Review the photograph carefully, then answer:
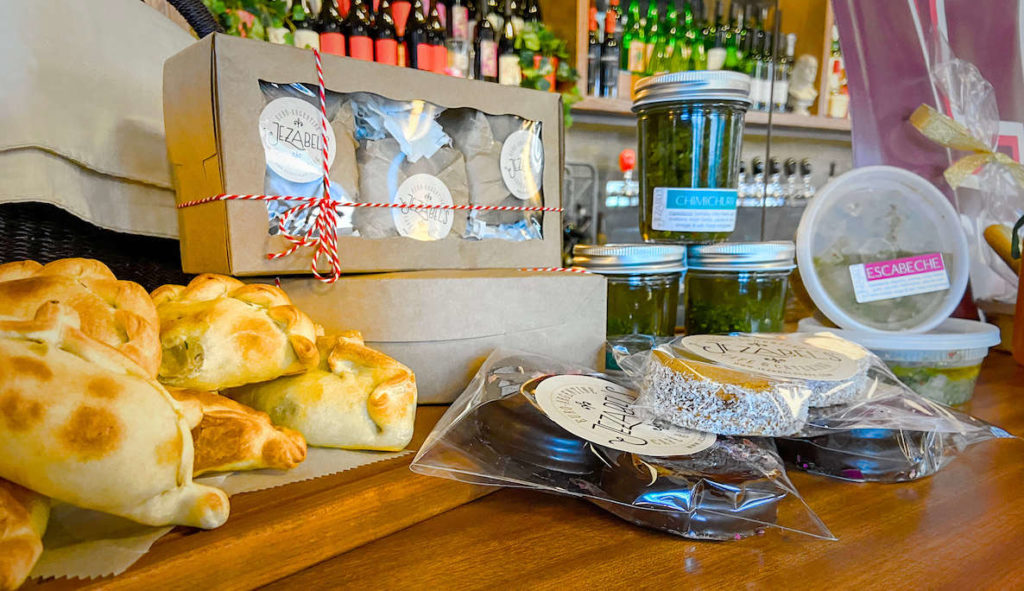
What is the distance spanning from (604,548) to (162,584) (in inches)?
11.2

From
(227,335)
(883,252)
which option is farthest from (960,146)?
(227,335)

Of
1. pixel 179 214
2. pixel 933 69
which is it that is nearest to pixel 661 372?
pixel 179 214

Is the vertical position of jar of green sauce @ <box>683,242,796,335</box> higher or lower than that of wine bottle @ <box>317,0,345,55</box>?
lower

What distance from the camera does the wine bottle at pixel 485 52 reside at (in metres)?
1.99

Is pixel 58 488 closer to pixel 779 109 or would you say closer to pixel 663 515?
pixel 663 515

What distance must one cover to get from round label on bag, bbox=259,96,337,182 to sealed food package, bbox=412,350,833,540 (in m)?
0.31

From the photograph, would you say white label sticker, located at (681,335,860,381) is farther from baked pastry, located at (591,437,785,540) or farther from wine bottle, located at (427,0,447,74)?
wine bottle, located at (427,0,447,74)

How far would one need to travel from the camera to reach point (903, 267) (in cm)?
85

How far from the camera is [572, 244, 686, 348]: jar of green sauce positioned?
845 mm

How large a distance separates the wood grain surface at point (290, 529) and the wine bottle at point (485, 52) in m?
1.73

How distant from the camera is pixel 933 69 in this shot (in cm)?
105

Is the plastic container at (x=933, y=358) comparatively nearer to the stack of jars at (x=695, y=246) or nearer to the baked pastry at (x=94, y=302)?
the stack of jars at (x=695, y=246)

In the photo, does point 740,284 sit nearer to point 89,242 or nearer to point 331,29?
point 89,242

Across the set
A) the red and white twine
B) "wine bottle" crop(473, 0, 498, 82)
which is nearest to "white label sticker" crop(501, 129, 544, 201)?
the red and white twine
